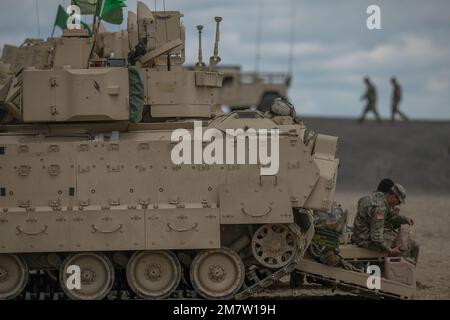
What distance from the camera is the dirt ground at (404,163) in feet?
112

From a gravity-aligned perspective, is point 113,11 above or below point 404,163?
above

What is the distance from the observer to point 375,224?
20.8 metres

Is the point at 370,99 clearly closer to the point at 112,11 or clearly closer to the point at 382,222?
the point at 112,11

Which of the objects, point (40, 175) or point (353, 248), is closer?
point (40, 175)

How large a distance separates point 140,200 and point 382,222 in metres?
4.11

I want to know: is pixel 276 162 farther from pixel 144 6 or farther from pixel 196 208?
pixel 144 6

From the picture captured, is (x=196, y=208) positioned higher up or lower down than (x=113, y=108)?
lower down

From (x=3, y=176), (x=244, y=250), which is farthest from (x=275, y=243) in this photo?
(x=3, y=176)

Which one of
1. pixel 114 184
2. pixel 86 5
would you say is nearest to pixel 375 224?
Answer: pixel 114 184

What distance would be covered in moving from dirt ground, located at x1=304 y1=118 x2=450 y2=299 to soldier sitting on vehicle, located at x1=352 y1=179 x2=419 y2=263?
8.17m
